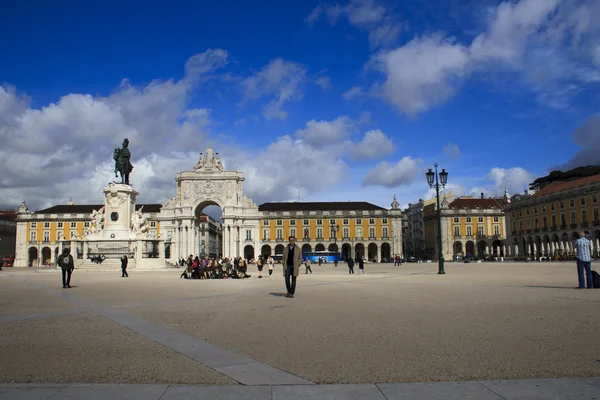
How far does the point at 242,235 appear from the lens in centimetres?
9175

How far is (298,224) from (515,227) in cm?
4133

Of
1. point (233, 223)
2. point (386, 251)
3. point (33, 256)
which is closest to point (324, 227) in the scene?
point (386, 251)

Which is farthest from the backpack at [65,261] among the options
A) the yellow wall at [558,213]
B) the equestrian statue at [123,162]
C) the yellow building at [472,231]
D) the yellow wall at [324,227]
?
the yellow building at [472,231]

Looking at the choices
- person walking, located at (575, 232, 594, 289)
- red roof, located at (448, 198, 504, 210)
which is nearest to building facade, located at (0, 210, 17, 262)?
red roof, located at (448, 198, 504, 210)

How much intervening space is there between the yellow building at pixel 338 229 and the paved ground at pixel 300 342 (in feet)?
294

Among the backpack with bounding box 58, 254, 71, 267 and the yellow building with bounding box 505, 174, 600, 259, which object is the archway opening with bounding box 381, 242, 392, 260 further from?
the backpack with bounding box 58, 254, 71, 267

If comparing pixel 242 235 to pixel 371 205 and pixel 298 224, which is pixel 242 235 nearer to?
pixel 298 224

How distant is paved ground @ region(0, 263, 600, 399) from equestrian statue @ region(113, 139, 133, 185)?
33669 mm

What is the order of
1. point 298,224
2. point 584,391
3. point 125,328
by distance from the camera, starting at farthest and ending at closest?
point 298,224 → point 125,328 → point 584,391

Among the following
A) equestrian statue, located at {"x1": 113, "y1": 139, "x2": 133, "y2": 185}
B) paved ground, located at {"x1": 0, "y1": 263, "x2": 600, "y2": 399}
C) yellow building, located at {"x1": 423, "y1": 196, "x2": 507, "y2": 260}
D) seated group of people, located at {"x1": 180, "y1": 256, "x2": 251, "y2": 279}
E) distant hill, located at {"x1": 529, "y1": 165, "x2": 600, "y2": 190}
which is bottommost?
paved ground, located at {"x1": 0, "y1": 263, "x2": 600, "y2": 399}

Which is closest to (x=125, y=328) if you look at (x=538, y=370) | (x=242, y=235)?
(x=538, y=370)

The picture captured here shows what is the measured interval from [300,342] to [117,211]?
3882 cm

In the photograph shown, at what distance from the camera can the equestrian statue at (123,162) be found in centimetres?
4381

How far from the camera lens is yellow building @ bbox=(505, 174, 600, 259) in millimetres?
69750
